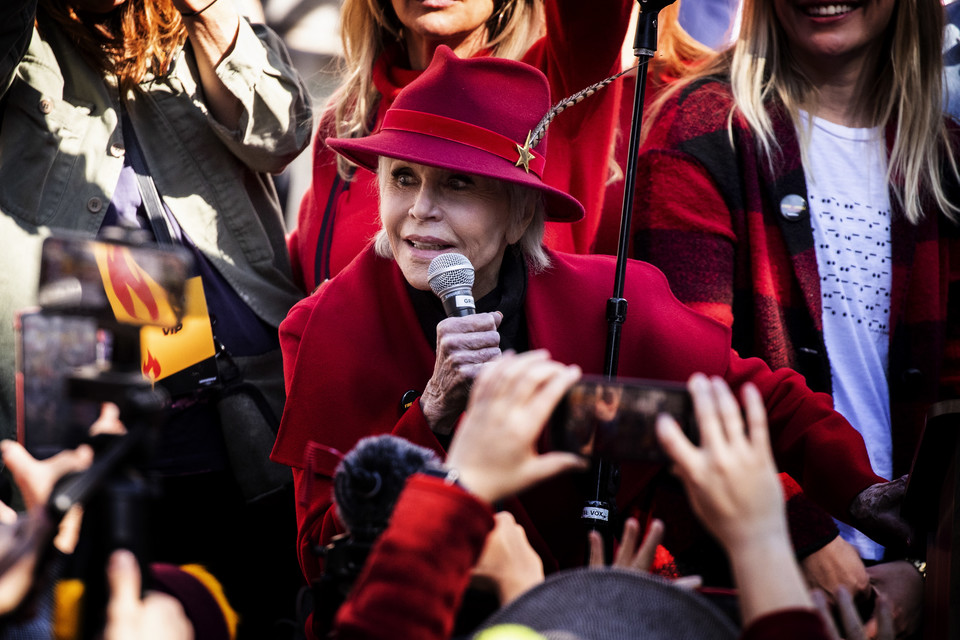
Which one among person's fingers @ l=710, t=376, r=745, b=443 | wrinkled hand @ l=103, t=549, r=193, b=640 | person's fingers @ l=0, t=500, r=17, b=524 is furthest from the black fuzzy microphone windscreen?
person's fingers @ l=0, t=500, r=17, b=524

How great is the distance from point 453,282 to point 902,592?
122 centimetres

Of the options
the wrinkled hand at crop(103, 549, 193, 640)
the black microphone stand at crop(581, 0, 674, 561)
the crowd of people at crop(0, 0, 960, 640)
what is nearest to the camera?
the wrinkled hand at crop(103, 549, 193, 640)

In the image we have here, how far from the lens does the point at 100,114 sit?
8.37 ft

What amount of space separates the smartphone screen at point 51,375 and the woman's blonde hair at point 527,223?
1041mm

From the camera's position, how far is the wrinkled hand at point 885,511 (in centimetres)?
209

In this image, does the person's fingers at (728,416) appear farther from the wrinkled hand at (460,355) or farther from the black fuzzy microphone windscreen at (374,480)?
the wrinkled hand at (460,355)

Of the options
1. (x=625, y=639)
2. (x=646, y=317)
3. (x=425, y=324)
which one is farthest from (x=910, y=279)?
(x=625, y=639)

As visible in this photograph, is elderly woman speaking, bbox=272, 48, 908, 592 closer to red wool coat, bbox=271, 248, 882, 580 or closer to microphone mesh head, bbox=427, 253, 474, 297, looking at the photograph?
red wool coat, bbox=271, 248, 882, 580

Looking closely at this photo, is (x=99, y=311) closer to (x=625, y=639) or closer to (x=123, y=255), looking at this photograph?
(x=123, y=255)

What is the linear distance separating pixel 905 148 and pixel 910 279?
36 cm

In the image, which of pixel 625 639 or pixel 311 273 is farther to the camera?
pixel 311 273

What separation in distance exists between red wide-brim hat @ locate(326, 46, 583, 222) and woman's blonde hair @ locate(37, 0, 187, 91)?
0.68 m

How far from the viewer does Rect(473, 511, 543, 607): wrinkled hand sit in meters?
1.56

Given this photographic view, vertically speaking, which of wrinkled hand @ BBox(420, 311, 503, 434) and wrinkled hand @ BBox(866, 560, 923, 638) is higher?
wrinkled hand @ BBox(420, 311, 503, 434)
